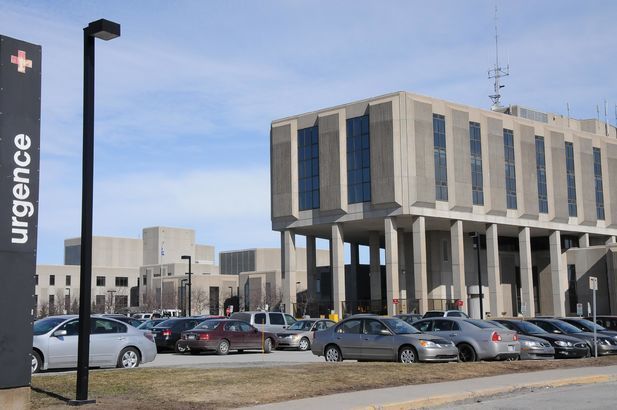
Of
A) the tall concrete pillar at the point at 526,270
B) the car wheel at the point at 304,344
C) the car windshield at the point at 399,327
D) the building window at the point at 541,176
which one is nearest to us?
the car windshield at the point at 399,327

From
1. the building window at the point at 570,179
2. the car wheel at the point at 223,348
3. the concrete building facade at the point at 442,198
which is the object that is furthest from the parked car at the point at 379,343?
the building window at the point at 570,179

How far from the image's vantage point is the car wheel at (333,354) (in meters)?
23.1

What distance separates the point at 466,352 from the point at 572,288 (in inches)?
2488

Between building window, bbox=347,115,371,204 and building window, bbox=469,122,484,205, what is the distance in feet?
35.0

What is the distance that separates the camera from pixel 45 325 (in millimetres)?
20188

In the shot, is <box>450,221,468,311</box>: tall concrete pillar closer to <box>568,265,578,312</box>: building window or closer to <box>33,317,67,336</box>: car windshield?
<box>568,265,578,312</box>: building window

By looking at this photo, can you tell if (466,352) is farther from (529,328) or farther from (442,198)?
(442,198)

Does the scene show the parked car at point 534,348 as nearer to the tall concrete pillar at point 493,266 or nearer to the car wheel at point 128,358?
the car wheel at point 128,358

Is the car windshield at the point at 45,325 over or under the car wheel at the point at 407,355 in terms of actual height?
over

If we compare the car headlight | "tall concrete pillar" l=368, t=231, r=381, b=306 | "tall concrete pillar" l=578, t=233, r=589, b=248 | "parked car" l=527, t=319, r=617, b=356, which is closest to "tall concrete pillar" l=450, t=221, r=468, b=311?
"tall concrete pillar" l=368, t=231, r=381, b=306

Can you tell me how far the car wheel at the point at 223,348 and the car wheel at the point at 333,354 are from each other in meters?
7.54

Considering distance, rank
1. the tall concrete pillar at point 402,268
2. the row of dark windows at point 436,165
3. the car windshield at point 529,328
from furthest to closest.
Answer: the tall concrete pillar at point 402,268, the row of dark windows at point 436,165, the car windshield at point 529,328

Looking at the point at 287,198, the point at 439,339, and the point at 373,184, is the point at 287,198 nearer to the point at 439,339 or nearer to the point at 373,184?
the point at 373,184

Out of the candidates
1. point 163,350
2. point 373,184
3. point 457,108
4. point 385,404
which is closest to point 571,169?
point 457,108
